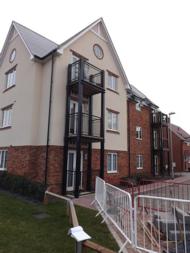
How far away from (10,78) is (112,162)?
1059 centimetres

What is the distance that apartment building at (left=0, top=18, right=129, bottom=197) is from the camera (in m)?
12.5

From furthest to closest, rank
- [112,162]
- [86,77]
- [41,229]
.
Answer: [112,162] < [86,77] < [41,229]

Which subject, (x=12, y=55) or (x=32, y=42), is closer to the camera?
(x=32, y=42)

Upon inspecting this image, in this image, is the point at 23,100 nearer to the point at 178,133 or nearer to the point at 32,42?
the point at 32,42

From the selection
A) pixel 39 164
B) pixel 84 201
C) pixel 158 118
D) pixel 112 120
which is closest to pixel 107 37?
pixel 112 120

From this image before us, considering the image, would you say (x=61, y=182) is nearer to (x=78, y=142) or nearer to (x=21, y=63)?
(x=78, y=142)

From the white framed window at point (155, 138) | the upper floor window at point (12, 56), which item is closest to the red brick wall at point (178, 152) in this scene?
the white framed window at point (155, 138)

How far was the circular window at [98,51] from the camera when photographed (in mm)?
16377

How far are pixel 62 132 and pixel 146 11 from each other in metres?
7.79

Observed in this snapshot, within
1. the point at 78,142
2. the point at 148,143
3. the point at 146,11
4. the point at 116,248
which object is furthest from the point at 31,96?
the point at 148,143

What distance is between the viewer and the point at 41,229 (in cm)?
647

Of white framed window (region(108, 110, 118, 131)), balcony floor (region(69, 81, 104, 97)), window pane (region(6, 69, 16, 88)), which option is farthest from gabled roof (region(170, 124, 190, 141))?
window pane (region(6, 69, 16, 88))

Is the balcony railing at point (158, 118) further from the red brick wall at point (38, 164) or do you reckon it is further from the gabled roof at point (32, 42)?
the gabled roof at point (32, 42)

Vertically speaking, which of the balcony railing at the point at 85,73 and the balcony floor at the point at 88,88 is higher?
the balcony railing at the point at 85,73
